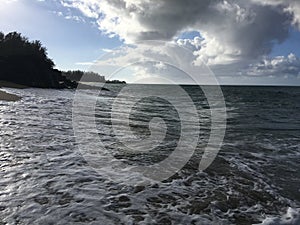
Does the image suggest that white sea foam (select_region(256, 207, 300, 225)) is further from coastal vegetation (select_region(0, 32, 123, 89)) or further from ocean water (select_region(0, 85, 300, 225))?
coastal vegetation (select_region(0, 32, 123, 89))

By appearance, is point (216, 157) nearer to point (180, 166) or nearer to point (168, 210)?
point (180, 166)

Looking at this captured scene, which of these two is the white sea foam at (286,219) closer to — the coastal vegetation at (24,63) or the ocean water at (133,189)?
the ocean water at (133,189)

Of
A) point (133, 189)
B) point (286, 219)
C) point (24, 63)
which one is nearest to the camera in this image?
point (286, 219)

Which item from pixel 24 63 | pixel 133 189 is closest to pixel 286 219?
pixel 133 189

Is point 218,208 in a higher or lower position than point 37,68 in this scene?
lower

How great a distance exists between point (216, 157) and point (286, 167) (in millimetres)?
2177

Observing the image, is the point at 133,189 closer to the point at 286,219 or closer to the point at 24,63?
the point at 286,219

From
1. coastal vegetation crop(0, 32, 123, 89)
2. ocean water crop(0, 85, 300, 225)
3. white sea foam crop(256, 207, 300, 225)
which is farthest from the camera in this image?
coastal vegetation crop(0, 32, 123, 89)

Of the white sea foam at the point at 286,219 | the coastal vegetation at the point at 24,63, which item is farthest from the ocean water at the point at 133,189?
the coastal vegetation at the point at 24,63

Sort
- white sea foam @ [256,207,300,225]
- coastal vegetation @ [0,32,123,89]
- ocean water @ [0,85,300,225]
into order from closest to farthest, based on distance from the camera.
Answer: ocean water @ [0,85,300,225], white sea foam @ [256,207,300,225], coastal vegetation @ [0,32,123,89]

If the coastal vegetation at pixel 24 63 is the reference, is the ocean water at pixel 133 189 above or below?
below

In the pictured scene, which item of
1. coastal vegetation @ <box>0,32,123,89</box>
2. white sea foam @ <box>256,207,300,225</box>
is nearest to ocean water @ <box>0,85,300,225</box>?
white sea foam @ <box>256,207,300,225</box>

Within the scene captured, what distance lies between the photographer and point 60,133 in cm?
1127

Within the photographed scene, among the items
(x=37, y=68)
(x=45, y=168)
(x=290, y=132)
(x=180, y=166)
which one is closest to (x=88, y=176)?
(x=45, y=168)
